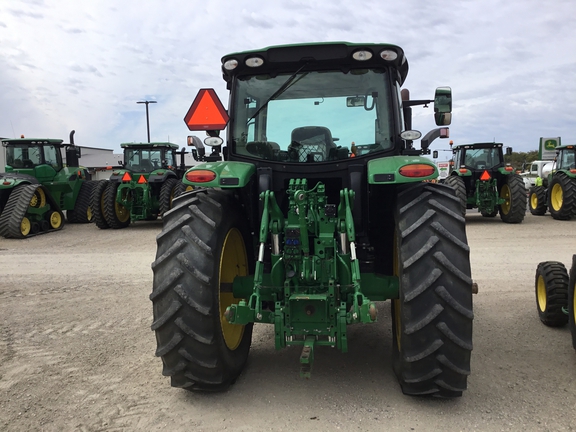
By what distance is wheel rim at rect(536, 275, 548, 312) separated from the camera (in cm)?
453

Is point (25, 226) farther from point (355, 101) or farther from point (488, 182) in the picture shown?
point (488, 182)

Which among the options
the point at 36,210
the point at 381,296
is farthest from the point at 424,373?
the point at 36,210

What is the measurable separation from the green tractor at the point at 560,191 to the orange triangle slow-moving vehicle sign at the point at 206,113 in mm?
12426

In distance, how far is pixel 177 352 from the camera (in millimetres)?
3020

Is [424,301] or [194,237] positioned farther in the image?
[194,237]

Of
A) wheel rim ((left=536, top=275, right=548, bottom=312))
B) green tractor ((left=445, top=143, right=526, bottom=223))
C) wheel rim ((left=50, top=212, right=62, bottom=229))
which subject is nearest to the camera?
wheel rim ((left=536, top=275, right=548, bottom=312))

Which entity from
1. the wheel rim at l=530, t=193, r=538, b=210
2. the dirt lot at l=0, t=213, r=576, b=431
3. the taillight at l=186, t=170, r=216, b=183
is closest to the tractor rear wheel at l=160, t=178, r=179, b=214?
the dirt lot at l=0, t=213, r=576, b=431

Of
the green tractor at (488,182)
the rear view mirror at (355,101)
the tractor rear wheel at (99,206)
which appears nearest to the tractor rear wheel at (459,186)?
the green tractor at (488,182)

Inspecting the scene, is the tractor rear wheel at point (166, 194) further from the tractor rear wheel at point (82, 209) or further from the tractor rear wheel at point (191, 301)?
the tractor rear wheel at point (191, 301)

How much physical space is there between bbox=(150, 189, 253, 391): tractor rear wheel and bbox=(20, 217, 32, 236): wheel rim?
10.5 m

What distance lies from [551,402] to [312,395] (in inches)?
58.2

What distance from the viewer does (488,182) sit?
13.8 meters

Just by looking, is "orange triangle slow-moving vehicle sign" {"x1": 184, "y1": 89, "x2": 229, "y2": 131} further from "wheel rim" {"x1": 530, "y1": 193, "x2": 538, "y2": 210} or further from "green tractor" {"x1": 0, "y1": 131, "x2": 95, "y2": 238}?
"wheel rim" {"x1": 530, "y1": 193, "x2": 538, "y2": 210}

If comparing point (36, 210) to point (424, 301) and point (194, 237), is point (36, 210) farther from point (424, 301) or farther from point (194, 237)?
point (424, 301)
